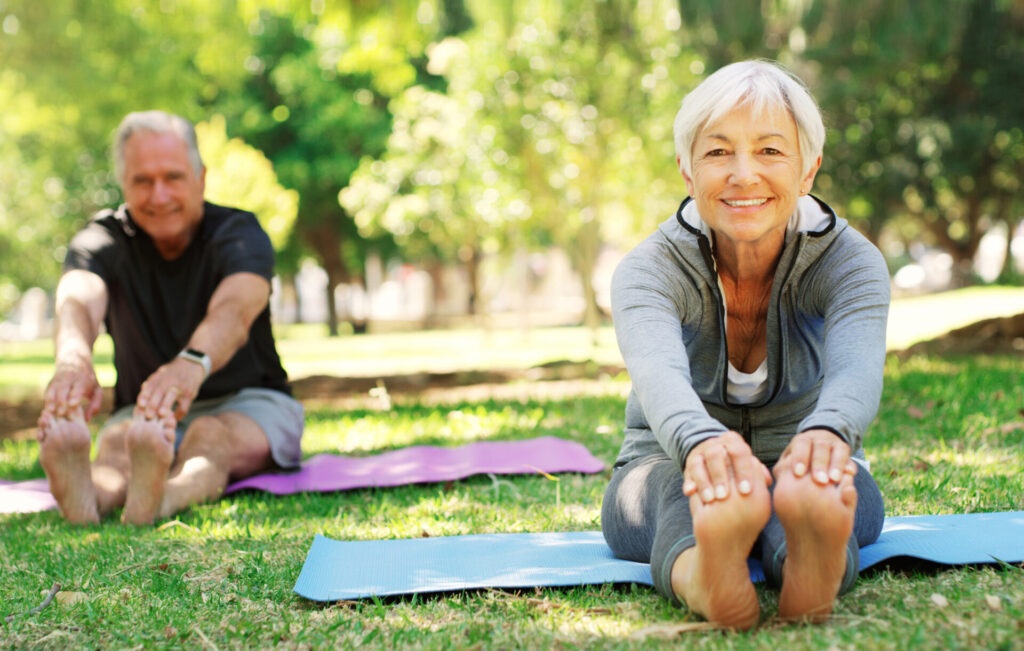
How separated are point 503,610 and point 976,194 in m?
26.0

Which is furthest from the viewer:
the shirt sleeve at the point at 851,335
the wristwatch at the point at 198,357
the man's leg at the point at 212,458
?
the man's leg at the point at 212,458

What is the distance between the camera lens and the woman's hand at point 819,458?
6.29 ft

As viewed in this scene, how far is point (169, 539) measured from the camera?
10.8ft

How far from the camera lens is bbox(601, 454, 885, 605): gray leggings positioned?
226 centimetres

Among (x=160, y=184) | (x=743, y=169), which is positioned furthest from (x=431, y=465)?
(x=743, y=169)

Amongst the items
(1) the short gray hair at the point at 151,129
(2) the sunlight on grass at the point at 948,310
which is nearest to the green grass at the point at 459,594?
(1) the short gray hair at the point at 151,129

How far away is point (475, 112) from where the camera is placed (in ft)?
51.6

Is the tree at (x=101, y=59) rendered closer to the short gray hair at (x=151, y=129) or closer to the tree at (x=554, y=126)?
the tree at (x=554, y=126)

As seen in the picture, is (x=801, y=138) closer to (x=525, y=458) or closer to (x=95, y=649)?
(x=95, y=649)

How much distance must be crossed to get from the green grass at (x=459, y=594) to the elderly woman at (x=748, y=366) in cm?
15

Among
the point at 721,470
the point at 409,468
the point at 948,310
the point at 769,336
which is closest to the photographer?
the point at 721,470

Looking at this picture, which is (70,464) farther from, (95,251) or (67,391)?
(95,251)

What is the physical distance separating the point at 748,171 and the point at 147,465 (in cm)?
241

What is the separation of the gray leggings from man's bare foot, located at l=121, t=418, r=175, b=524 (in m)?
1.67
